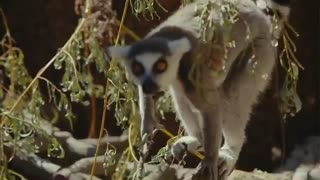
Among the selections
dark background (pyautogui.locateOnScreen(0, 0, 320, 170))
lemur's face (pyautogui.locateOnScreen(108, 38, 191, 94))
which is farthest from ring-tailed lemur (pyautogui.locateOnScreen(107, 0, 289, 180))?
dark background (pyautogui.locateOnScreen(0, 0, 320, 170))

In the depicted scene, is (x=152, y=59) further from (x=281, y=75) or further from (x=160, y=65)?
(x=281, y=75)

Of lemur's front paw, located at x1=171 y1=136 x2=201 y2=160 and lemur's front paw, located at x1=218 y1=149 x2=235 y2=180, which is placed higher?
lemur's front paw, located at x1=171 y1=136 x2=201 y2=160

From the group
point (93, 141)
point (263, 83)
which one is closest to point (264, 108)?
point (93, 141)

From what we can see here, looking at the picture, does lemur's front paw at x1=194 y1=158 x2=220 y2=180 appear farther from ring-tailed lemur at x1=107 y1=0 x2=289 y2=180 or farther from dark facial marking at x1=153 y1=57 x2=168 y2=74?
dark facial marking at x1=153 y1=57 x2=168 y2=74

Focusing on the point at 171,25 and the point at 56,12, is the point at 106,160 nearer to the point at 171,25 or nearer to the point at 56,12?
the point at 171,25

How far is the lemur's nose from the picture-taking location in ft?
7.01

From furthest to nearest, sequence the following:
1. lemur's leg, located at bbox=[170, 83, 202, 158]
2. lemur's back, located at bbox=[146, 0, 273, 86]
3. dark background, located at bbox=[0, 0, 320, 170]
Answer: dark background, located at bbox=[0, 0, 320, 170]
lemur's leg, located at bbox=[170, 83, 202, 158]
lemur's back, located at bbox=[146, 0, 273, 86]

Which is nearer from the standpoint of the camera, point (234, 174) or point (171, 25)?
point (171, 25)

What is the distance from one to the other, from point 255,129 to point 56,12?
3.68ft

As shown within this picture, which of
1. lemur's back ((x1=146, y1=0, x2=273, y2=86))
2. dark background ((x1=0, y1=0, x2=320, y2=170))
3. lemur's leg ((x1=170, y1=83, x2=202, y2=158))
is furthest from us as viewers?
dark background ((x1=0, y1=0, x2=320, y2=170))

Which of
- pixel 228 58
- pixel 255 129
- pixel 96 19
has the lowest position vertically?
pixel 255 129

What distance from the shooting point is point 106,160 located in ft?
7.36

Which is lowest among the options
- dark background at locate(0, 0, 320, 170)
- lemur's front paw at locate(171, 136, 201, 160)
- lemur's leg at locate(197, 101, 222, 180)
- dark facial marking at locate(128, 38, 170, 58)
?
dark background at locate(0, 0, 320, 170)

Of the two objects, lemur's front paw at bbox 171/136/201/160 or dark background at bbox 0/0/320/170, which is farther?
dark background at bbox 0/0/320/170
